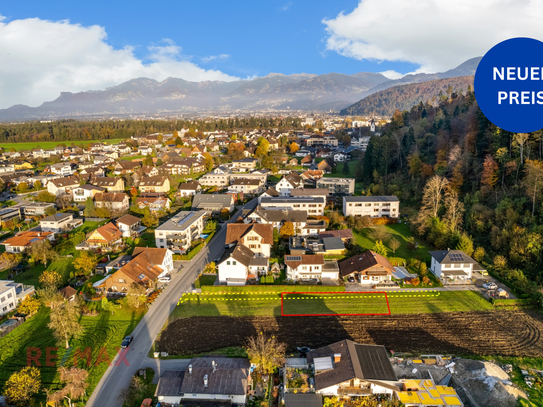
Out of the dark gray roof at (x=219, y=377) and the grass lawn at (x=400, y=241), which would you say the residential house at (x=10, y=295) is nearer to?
the dark gray roof at (x=219, y=377)

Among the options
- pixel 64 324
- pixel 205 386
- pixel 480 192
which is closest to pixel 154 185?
pixel 64 324

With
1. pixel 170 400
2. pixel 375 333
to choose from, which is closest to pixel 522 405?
pixel 375 333

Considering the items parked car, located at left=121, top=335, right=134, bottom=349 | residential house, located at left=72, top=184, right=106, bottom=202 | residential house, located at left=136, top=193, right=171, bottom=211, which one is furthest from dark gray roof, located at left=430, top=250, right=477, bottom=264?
residential house, located at left=72, top=184, right=106, bottom=202

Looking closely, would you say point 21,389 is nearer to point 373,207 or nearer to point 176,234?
point 176,234

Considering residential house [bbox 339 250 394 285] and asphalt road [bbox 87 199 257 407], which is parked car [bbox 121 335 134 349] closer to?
asphalt road [bbox 87 199 257 407]

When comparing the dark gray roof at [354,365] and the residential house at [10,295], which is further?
the residential house at [10,295]

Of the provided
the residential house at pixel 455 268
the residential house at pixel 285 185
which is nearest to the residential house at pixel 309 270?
the residential house at pixel 455 268

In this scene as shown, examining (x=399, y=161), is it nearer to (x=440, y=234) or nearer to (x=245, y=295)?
(x=440, y=234)
